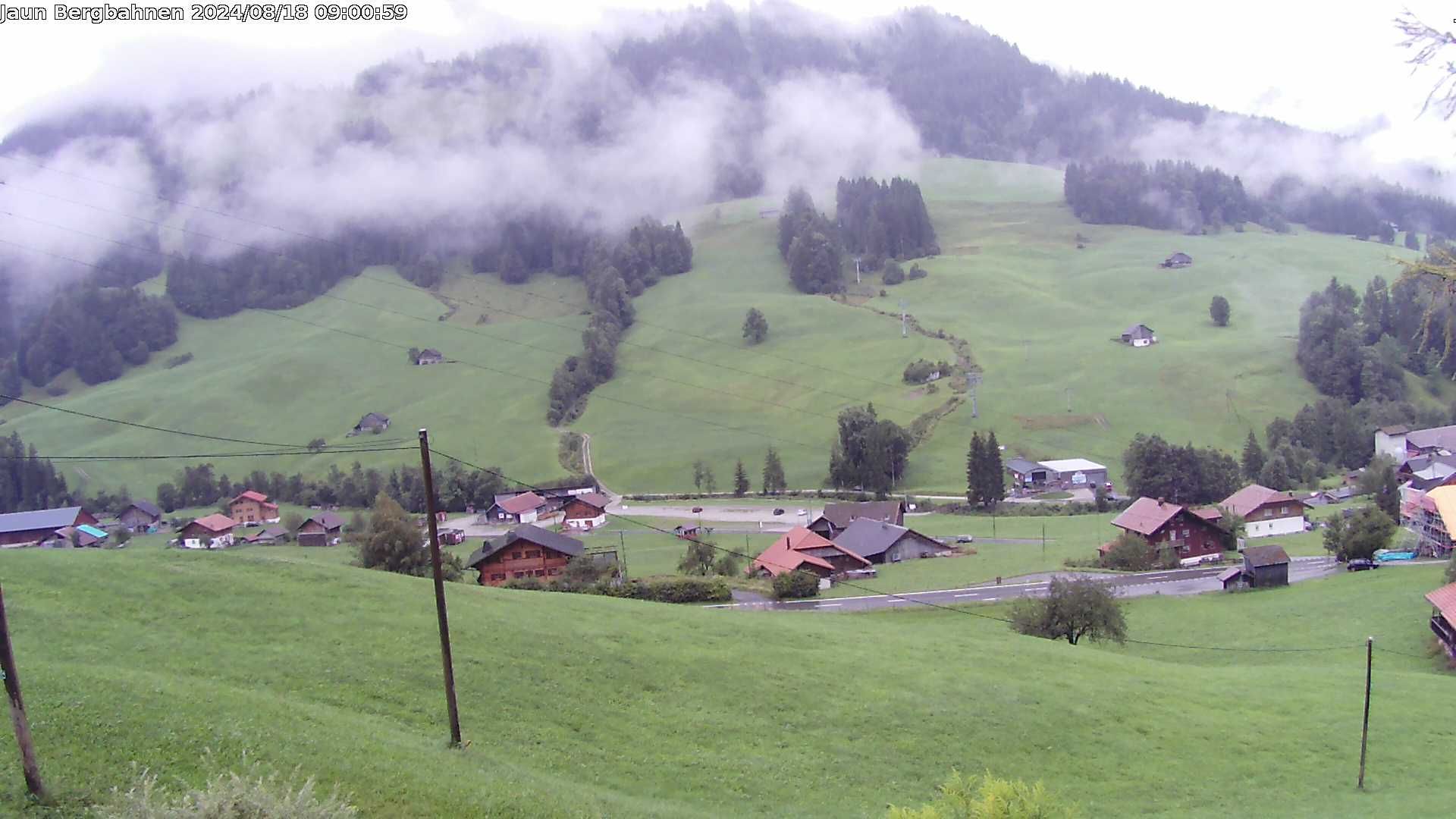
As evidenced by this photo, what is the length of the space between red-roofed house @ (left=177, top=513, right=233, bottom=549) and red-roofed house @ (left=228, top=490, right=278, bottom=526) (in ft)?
30.9

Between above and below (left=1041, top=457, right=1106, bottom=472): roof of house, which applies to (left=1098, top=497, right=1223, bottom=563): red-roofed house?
above

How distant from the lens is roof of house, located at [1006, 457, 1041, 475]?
11319 cm

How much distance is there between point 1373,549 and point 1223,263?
14411cm

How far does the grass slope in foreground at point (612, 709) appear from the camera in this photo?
866 inches

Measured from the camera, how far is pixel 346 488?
414 ft

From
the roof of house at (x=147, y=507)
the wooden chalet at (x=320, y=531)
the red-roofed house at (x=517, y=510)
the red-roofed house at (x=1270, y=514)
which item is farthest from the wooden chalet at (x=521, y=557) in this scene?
the roof of house at (x=147, y=507)

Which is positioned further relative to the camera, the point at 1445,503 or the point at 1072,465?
the point at 1072,465

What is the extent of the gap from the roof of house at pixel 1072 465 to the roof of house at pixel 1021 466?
114 cm

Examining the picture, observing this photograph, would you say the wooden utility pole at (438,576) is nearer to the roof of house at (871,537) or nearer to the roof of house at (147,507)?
the roof of house at (871,537)

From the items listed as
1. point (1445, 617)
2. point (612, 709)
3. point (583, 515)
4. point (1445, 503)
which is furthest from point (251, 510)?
point (1445, 503)

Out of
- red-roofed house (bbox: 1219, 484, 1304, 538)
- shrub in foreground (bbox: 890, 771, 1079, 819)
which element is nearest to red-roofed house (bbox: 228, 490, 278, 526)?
red-roofed house (bbox: 1219, 484, 1304, 538)

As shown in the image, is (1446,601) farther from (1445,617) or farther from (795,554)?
(795,554)

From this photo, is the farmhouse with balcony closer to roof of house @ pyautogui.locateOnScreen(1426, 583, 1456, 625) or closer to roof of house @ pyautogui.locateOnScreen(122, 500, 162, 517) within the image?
roof of house @ pyautogui.locateOnScreen(1426, 583, 1456, 625)

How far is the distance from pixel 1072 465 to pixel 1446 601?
65658 millimetres
